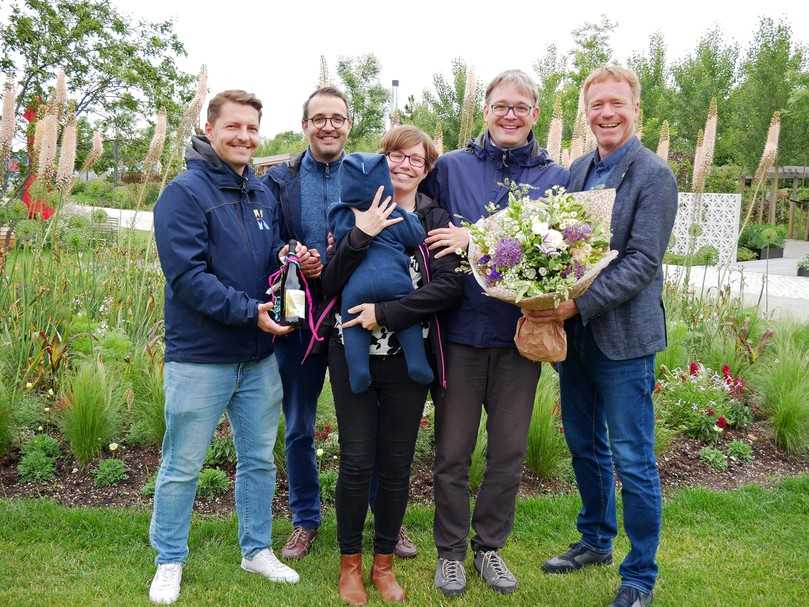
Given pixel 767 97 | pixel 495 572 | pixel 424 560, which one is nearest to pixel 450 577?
pixel 495 572

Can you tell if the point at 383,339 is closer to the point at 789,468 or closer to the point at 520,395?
the point at 520,395

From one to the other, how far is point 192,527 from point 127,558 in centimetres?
44

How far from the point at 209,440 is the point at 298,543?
894 millimetres

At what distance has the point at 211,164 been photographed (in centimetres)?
320

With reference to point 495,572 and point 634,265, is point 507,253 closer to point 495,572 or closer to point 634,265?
point 634,265

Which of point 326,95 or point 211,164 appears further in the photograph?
point 326,95

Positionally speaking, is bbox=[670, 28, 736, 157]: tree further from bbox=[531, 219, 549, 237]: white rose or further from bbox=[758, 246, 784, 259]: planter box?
bbox=[531, 219, 549, 237]: white rose

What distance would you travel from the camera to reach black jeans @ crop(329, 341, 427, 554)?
127 inches

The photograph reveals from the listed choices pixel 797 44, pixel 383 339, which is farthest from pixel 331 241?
pixel 797 44

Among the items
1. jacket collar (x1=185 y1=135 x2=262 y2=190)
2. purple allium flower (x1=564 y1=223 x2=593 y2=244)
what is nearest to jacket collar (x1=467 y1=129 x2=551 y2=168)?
purple allium flower (x1=564 y1=223 x2=593 y2=244)

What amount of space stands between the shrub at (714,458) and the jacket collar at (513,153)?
296 cm

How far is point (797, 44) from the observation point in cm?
2570

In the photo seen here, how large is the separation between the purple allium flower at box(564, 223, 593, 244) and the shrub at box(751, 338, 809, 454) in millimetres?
3580

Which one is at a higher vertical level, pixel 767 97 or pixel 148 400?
pixel 767 97
